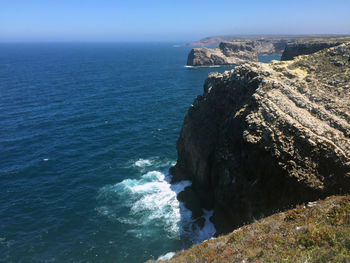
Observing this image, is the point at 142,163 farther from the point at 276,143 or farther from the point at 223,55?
the point at 223,55

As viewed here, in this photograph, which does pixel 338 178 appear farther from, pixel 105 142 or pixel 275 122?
pixel 105 142

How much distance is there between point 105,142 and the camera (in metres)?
54.5

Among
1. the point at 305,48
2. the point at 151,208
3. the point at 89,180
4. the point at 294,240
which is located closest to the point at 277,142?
the point at 294,240

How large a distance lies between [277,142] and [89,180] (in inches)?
1250

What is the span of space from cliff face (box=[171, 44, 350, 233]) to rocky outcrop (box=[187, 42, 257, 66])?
13239 centimetres

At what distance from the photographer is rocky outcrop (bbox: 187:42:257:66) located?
164 metres

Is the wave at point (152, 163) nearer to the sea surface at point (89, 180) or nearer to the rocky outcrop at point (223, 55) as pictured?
the sea surface at point (89, 180)

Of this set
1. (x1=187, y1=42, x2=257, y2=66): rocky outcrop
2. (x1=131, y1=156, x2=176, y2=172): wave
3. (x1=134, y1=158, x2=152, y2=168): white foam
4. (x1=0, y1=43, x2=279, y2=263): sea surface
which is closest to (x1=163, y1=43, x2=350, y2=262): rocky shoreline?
(x1=0, y1=43, x2=279, y2=263): sea surface

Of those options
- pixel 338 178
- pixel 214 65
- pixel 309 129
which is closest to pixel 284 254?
pixel 338 178

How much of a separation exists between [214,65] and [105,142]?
134 metres

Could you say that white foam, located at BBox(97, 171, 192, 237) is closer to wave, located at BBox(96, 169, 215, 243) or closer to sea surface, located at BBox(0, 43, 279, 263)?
wave, located at BBox(96, 169, 215, 243)

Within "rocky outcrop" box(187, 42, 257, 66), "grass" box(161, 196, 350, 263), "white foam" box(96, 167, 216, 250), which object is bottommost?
"white foam" box(96, 167, 216, 250)

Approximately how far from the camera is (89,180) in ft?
140

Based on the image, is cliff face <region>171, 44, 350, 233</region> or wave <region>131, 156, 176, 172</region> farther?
wave <region>131, 156, 176, 172</region>
